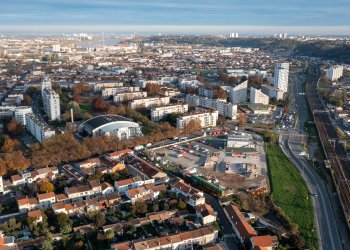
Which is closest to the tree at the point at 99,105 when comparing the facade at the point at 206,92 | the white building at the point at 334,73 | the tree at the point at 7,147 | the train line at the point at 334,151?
the facade at the point at 206,92

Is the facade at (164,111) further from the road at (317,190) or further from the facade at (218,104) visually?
the road at (317,190)

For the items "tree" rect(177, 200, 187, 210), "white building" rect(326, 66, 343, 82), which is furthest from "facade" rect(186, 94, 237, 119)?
"white building" rect(326, 66, 343, 82)

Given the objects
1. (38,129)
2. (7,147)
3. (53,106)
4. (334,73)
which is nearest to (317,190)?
(7,147)

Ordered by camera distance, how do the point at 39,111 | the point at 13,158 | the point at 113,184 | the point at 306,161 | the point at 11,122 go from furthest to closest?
the point at 39,111 < the point at 11,122 < the point at 306,161 < the point at 13,158 < the point at 113,184

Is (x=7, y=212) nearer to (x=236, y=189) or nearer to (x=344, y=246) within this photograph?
(x=236, y=189)

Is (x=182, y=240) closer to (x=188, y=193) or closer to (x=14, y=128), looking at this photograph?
(x=188, y=193)

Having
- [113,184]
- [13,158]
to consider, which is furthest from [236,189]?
[13,158]

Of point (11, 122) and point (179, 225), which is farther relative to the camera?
point (11, 122)
